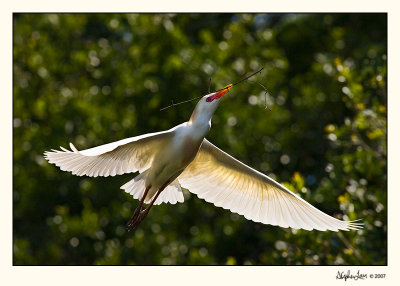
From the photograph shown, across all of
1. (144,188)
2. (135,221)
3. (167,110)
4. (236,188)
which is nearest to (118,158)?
(144,188)

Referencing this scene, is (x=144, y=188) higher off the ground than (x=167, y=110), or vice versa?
(x=144, y=188)

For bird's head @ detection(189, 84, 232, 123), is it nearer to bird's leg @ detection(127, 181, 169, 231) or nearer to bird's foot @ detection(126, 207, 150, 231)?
bird's leg @ detection(127, 181, 169, 231)

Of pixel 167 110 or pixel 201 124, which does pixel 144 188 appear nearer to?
pixel 201 124

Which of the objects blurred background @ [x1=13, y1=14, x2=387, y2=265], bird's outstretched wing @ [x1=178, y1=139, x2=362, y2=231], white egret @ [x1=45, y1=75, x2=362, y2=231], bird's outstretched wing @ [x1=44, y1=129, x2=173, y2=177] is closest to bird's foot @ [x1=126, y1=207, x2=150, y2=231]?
white egret @ [x1=45, y1=75, x2=362, y2=231]

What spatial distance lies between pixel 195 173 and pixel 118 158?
0.73 metres

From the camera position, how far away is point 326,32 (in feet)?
32.0

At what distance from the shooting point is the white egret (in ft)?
15.1

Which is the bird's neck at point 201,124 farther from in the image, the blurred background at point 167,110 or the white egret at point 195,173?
the blurred background at point 167,110

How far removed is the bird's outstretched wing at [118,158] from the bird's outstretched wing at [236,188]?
0.50 m

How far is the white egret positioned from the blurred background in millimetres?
1864

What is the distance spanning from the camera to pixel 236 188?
5.48 metres

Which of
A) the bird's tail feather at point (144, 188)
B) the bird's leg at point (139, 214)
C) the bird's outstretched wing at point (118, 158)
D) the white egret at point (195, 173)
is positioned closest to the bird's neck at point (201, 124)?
the white egret at point (195, 173)

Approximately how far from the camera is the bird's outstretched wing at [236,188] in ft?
17.5
